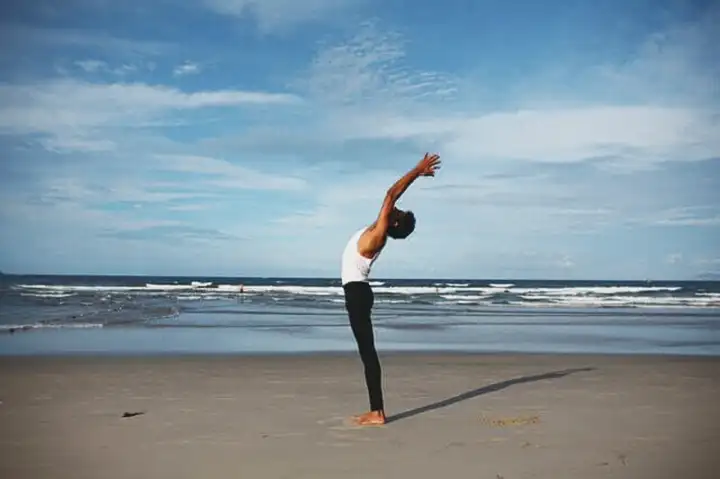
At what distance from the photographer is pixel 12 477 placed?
4.50 m

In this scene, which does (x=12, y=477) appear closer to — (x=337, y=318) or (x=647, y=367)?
(x=647, y=367)

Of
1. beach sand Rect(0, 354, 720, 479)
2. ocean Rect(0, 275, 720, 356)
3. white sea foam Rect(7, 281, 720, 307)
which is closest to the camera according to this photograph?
beach sand Rect(0, 354, 720, 479)

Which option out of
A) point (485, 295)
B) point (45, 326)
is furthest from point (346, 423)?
point (485, 295)

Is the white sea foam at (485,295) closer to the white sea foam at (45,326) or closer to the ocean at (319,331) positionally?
the ocean at (319,331)

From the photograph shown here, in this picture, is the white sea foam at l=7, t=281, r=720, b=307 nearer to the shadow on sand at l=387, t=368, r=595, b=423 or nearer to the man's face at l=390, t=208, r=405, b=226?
the shadow on sand at l=387, t=368, r=595, b=423

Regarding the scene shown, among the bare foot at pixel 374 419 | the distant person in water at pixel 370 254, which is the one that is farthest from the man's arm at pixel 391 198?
the bare foot at pixel 374 419

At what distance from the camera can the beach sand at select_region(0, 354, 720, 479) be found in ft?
15.6

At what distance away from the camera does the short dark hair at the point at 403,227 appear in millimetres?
5809

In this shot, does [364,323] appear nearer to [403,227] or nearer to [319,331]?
[403,227]

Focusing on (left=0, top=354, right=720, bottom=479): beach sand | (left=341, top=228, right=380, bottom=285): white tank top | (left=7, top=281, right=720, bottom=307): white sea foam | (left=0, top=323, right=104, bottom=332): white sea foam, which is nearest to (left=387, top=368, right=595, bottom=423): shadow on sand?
(left=0, top=354, right=720, bottom=479): beach sand

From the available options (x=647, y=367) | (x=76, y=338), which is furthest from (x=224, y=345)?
(x=647, y=367)

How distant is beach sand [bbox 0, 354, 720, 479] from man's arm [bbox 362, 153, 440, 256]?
142 cm

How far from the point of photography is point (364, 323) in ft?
19.3

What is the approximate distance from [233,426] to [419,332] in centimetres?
1172
